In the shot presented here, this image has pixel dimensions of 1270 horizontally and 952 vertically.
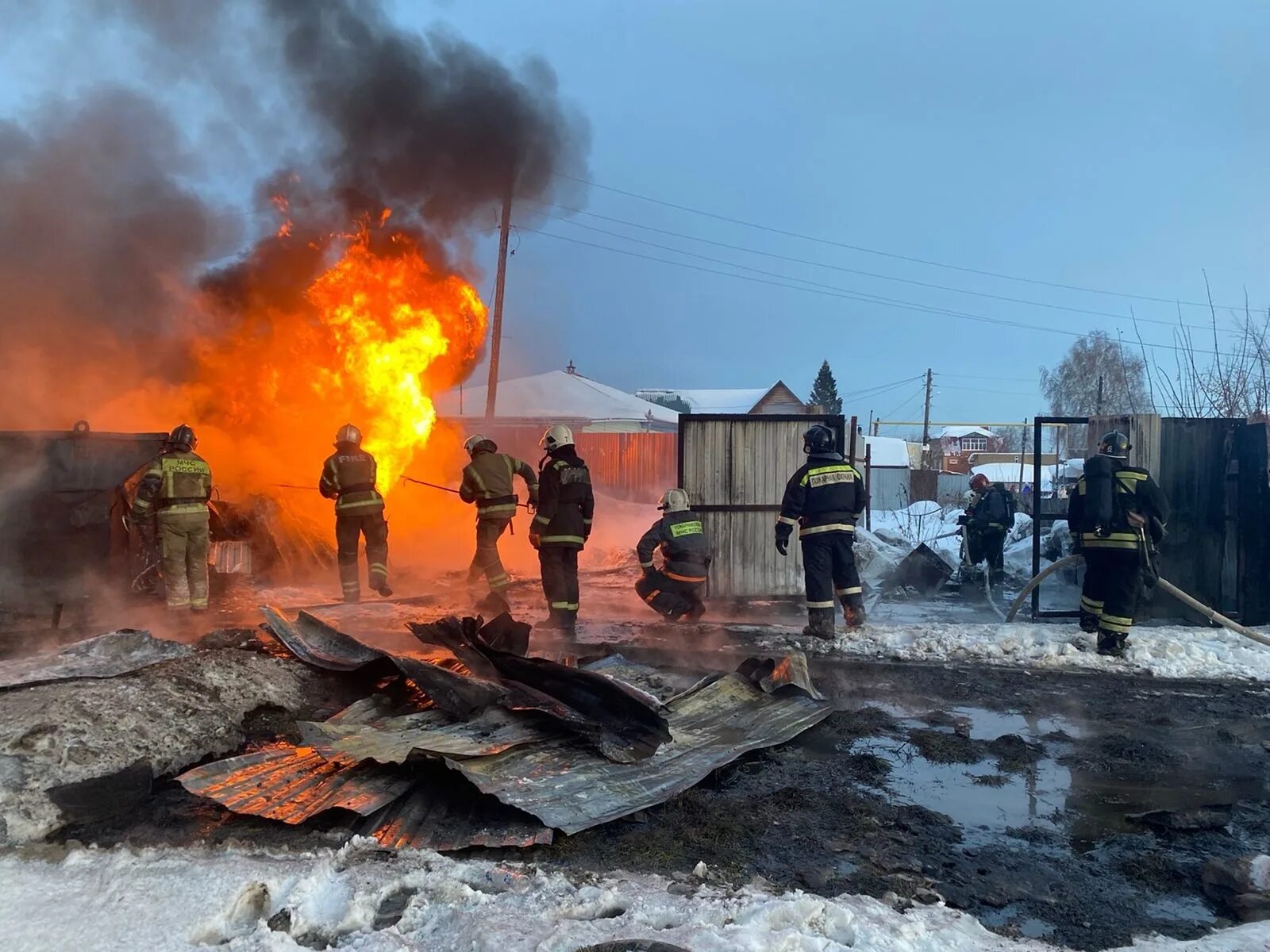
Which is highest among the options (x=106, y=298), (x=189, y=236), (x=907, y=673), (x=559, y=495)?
(x=189, y=236)

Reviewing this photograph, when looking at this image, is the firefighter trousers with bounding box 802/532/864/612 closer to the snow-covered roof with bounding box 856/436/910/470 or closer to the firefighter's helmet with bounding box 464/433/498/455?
the firefighter's helmet with bounding box 464/433/498/455

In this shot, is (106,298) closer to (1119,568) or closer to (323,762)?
(323,762)

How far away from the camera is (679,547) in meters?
8.41

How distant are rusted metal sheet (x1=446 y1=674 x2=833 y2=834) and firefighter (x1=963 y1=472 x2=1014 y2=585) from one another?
24.2ft

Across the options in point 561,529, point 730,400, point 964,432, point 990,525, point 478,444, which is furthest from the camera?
point 964,432

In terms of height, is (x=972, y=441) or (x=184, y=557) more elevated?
(x=972, y=441)

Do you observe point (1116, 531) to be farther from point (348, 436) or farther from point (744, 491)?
point (348, 436)

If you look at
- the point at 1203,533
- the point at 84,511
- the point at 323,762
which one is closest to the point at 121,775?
the point at 323,762

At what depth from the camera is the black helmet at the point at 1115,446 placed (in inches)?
283

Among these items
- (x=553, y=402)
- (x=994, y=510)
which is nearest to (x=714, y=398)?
(x=553, y=402)

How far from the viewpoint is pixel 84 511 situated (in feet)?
27.6

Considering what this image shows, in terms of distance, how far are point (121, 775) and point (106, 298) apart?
12.3 metres

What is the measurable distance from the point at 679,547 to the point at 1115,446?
4.09 m

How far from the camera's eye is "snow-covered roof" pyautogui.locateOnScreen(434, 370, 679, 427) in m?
27.0
